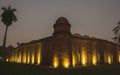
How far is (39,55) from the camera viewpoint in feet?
142

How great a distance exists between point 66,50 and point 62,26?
5.67 meters

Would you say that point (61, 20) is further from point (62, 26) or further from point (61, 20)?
point (62, 26)

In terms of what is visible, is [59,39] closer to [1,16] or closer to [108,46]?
[108,46]

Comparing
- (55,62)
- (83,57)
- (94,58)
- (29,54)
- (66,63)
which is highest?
(29,54)

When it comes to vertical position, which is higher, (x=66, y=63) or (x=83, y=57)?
(x=83, y=57)

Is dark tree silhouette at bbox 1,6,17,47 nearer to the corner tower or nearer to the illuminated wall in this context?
the illuminated wall

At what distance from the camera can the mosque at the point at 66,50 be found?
37.8 metres

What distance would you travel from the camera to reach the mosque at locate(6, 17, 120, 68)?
124 ft

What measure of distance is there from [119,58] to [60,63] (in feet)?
81.7

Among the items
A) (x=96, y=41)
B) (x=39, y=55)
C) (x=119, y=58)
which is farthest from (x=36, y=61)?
(x=119, y=58)

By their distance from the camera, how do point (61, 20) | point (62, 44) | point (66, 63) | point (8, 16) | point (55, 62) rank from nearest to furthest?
1. point (66, 63)
2. point (55, 62)
3. point (62, 44)
4. point (61, 20)
5. point (8, 16)

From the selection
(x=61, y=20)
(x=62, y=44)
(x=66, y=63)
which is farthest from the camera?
(x=61, y=20)

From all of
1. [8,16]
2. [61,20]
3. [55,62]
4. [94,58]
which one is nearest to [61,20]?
[61,20]

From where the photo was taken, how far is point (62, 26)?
40.0 m
